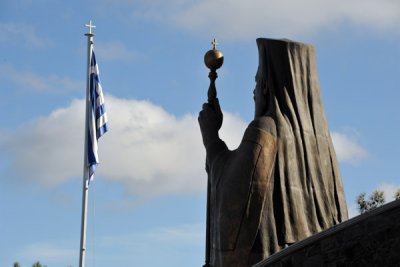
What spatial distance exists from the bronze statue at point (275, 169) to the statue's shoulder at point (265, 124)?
0.02 meters

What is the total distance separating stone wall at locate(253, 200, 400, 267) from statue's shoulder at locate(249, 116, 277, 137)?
3.58 meters

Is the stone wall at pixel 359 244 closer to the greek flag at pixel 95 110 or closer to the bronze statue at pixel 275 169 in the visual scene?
the bronze statue at pixel 275 169

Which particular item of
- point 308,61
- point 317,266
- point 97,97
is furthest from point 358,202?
point 317,266

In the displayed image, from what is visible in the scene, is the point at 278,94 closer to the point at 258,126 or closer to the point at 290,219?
the point at 258,126

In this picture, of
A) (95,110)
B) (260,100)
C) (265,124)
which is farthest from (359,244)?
(95,110)

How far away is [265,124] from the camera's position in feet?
54.9

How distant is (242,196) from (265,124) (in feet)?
4.03

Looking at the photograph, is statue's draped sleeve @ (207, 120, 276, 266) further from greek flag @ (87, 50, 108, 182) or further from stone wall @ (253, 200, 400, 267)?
greek flag @ (87, 50, 108, 182)

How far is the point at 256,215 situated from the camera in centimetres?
1628

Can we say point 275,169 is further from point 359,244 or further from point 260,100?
point 359,244

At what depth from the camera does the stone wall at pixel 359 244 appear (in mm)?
12320

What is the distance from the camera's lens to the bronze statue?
1625 cm

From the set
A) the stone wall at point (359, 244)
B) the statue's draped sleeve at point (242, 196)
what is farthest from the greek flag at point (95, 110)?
the stone wall at point (359, 244)

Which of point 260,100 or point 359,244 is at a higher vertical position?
point 260,100
